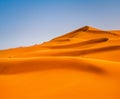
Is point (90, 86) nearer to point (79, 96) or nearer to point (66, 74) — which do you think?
point (79, 96)

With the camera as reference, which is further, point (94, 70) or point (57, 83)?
point (94, 70)

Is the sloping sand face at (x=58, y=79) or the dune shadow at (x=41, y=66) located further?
the dune shadow at (x=41, y=66)

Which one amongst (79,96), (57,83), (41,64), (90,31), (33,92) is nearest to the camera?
(79,96)

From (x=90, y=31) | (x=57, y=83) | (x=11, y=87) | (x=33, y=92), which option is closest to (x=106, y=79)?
(x=57, y=83)

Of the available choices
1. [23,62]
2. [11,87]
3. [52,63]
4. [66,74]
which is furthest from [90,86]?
[23,62]

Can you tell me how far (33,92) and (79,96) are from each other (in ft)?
2.96

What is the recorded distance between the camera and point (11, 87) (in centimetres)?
536

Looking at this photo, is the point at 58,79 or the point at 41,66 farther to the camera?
the point at 41,66

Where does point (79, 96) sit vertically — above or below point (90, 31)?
above

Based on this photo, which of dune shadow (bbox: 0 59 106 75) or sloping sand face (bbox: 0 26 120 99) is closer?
sloping sand face (bbox: 0 26 120 99)

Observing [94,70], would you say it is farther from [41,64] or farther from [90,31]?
[90,31]

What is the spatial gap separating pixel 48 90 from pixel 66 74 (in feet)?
3.69

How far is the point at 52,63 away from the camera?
7117 millimetres

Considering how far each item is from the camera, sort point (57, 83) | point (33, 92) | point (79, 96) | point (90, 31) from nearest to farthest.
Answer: point (79, 96) → point (33, 92) → point (57, 83) → point (90, 31)
